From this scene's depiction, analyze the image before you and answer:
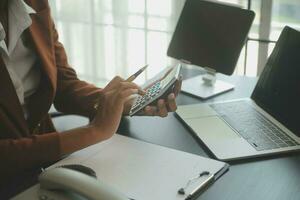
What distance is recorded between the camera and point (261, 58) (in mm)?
2326

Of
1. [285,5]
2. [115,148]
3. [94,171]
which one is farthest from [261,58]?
[94,171]

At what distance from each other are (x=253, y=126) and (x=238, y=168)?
24cm

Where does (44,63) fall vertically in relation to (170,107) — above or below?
above

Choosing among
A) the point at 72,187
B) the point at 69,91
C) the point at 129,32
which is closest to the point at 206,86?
the point at 69,91

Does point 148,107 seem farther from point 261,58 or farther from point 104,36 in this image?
point 104,36

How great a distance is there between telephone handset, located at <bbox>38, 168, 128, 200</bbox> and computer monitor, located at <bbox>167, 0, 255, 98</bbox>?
0.82m

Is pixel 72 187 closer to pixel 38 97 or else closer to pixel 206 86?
pixel 38 97

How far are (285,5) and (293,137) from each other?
46.5 inches

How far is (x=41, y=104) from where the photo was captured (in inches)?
50.6

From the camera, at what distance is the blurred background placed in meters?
2.31

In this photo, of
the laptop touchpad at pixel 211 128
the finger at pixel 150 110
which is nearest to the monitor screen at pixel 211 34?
the laptop touchpad at pixel 211 128

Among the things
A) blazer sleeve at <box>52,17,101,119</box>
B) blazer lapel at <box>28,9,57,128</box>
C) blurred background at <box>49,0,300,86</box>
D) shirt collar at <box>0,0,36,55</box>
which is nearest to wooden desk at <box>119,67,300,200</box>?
blazer sleeve at <box>52,17,101,119</box>

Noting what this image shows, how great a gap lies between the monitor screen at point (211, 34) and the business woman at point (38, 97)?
1.03 ft

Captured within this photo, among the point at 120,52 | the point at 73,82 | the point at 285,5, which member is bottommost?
the point at 120,52
